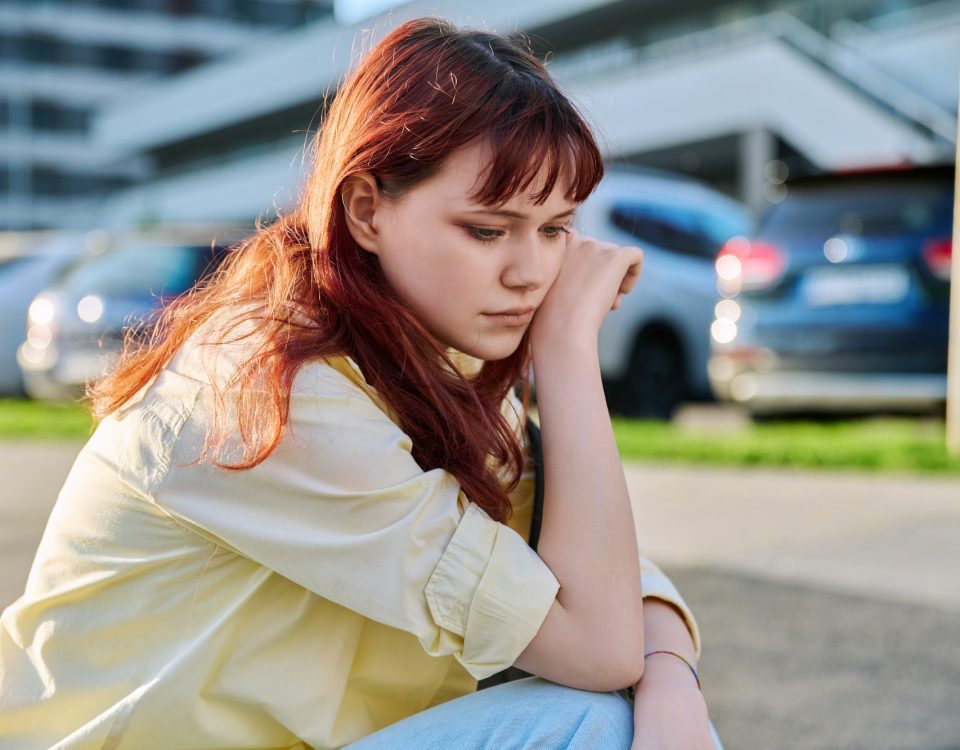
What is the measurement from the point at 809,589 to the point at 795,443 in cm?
307

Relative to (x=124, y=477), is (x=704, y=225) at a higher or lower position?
lower

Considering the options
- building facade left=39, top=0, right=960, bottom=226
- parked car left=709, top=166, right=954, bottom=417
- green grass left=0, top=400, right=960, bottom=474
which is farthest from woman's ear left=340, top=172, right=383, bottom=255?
building facade left=39, top=0, right=960, bottom=226

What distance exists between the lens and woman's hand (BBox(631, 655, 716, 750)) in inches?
63.7

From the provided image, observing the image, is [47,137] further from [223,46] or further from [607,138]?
[607,138]

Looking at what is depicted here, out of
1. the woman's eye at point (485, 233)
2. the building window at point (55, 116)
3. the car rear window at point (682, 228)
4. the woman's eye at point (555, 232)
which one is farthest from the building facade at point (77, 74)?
the woman's eye at point (485, 233)

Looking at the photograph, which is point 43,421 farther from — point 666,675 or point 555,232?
point 666,675

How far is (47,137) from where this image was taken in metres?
65.6

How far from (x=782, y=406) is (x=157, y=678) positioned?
20.2 ft

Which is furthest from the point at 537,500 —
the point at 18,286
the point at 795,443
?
the point at 18,286

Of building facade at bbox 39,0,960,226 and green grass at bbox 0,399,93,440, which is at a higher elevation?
building facade at bbox 39,0,960,226

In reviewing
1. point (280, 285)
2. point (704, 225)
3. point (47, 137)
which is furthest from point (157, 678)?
point (47, 137)

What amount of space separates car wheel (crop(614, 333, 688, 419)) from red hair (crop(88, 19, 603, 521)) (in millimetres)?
6983

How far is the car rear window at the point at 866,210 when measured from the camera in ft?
22.7

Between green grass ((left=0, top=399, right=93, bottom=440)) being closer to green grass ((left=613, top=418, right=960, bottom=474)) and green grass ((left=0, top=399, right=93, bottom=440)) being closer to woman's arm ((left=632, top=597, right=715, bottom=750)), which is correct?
green grass ((left=613, top=418, right=960, bottom=474))
